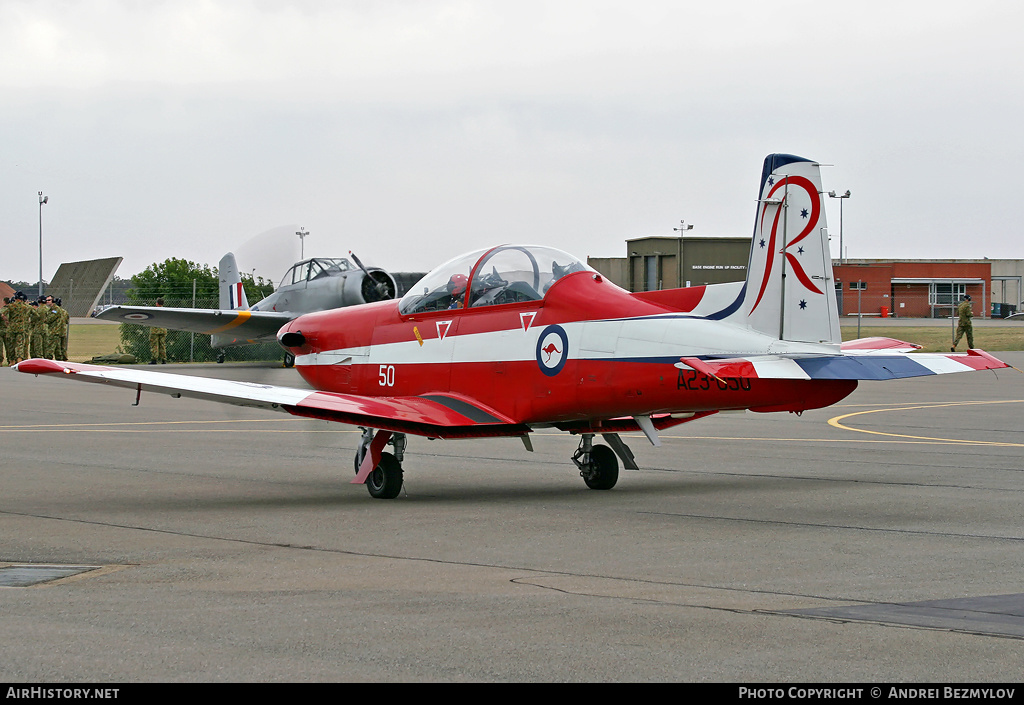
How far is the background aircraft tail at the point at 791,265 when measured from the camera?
10.5 metres

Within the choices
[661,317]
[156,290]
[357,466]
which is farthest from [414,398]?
[156,290]

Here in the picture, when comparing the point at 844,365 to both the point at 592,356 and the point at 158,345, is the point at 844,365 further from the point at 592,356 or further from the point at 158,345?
the point at 158,345

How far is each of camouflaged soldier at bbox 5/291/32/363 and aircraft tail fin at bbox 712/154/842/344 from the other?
109ft

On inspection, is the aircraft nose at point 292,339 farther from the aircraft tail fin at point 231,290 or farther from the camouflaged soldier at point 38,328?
the camouflaged soldier at point 38,328

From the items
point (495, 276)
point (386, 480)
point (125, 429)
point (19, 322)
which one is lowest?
point (125, 429)

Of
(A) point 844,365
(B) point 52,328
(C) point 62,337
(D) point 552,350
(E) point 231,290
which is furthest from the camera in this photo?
(C) point 62,337

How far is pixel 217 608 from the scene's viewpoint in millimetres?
6398

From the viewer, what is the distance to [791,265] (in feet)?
34.8

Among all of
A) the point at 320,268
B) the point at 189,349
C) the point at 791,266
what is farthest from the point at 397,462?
the point at 189,349

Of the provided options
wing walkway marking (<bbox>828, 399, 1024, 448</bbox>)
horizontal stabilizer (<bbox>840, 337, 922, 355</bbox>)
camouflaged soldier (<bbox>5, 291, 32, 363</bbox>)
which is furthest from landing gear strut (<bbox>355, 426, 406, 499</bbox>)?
camouflaged soldier (<bbox>5, 291, 32, 363</bbox>)

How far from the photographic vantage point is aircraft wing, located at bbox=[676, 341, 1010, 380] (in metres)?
9.70

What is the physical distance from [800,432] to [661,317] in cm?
889

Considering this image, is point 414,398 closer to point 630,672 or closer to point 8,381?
point 630,672

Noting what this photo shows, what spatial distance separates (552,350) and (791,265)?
2345mm
